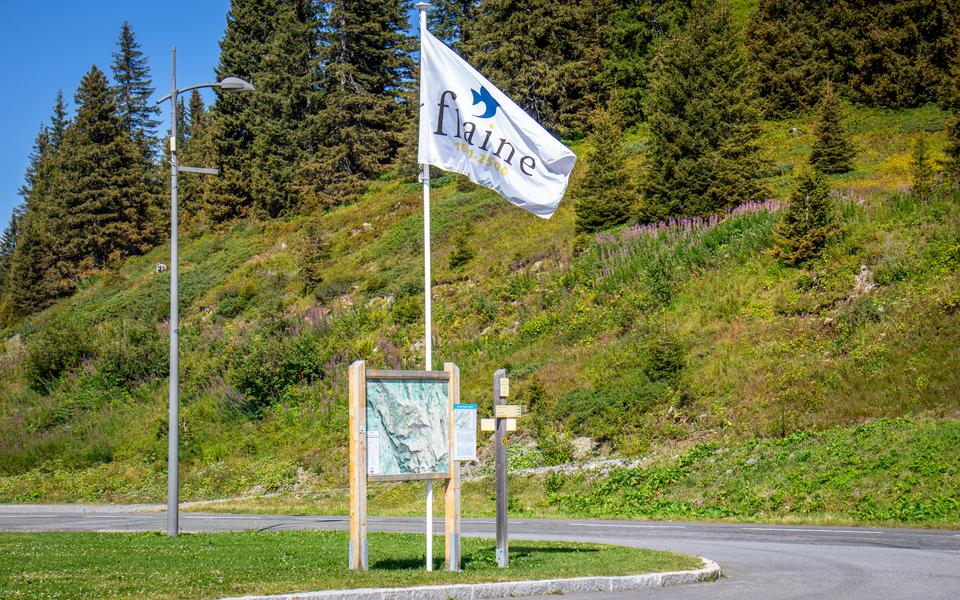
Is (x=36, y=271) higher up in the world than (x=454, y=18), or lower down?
lower down

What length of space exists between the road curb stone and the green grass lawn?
1.05ft

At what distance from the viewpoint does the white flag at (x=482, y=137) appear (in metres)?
12.0

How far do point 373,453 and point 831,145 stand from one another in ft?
117

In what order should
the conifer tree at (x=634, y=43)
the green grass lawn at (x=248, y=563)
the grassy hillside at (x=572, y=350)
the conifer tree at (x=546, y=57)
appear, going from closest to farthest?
1. the green grass lawn at (x=248, y=563)
2. the grassy hillside at (x=572, y=350)
3. the conifer tree at (x=546, y=57)
4. the conifer tree at (x=634, y=43)

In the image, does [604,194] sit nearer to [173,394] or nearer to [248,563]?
[173,394]

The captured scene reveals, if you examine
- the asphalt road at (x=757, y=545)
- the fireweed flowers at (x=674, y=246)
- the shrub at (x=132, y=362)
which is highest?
the fireweed flowers at (x=674, y=246)

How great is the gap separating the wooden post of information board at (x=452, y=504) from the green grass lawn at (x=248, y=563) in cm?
41

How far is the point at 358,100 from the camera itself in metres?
63.6

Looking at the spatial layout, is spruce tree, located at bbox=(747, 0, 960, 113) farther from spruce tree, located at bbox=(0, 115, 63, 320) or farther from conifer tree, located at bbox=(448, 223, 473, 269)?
spruce tree, located at bbox=(0, 115, 63, 320)

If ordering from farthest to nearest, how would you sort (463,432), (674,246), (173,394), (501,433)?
(674,246), (173,394), (501,433), (463,432)

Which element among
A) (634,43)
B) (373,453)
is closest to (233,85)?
(373,453)

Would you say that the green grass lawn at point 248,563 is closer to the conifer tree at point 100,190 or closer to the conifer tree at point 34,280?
the conifer tree at point 100,190

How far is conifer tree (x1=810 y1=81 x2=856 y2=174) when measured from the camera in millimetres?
40375

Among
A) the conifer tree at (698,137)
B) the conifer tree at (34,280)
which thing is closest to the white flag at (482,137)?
the conifer tree at (698,137)
